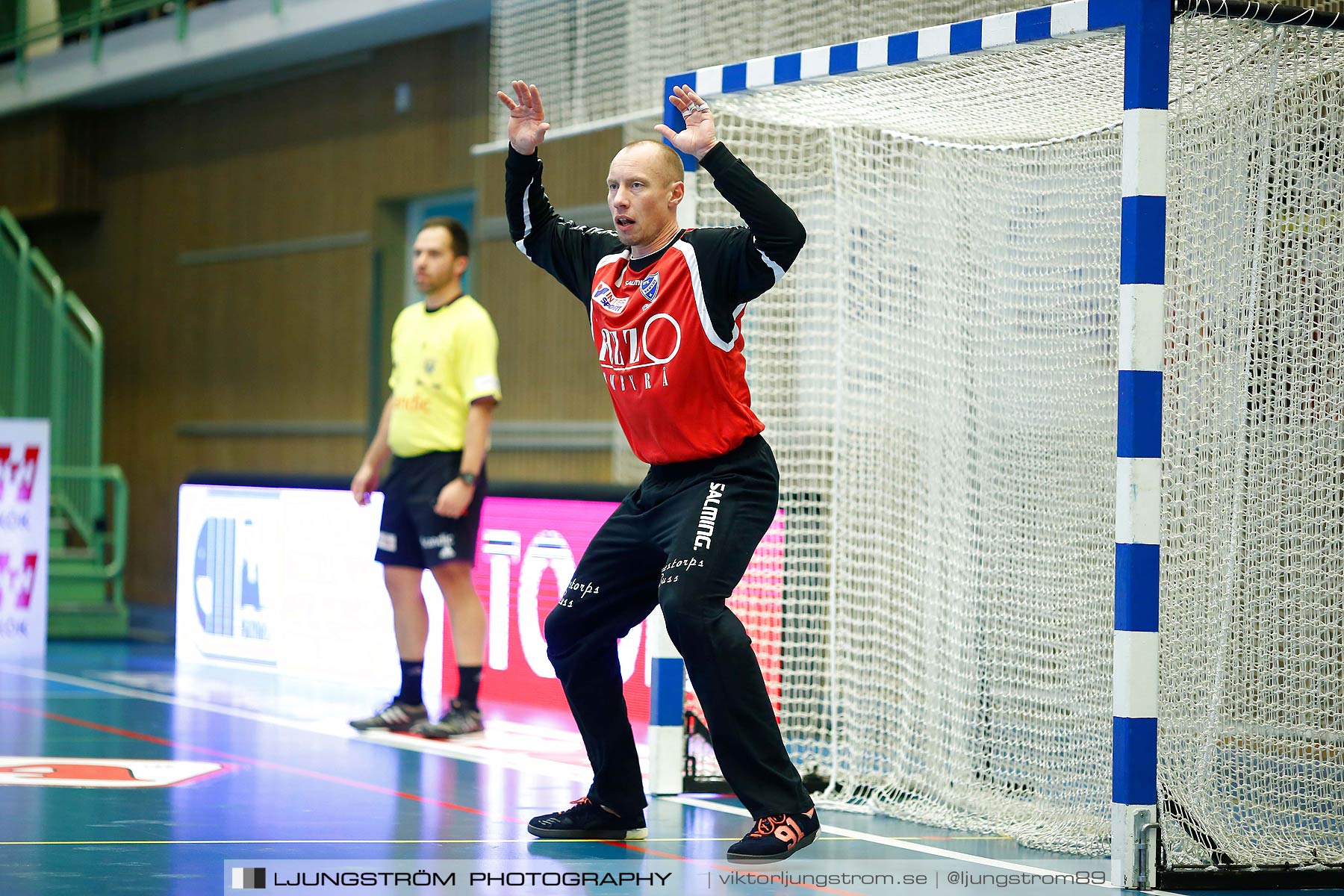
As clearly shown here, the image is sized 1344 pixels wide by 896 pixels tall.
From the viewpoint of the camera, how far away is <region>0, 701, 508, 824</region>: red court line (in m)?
5.43

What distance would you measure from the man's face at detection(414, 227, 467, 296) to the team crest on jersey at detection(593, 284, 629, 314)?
2.54 metres

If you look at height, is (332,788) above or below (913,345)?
below

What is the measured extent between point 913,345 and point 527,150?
1.79m

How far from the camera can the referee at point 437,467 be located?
698 centimetres

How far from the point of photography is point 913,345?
19.5 ft

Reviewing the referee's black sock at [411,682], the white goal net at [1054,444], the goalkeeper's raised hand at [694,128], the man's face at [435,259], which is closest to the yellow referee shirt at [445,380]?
the man's face at [435,259]

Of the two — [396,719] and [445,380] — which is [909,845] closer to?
[396,719]

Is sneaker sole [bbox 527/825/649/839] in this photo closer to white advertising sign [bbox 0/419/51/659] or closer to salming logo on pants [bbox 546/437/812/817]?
salming logo on pants [bbox 546/437/812/817]

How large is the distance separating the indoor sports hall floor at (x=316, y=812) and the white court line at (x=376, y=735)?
0.02 meters

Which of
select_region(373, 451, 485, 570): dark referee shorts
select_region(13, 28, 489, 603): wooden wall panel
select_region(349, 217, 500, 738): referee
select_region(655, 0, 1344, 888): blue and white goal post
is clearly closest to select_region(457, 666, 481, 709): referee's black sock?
select_region(349, 217, 500, 738): referee

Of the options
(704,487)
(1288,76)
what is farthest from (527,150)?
(1288,76)

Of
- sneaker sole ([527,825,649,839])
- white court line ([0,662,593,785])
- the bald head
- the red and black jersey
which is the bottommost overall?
white court line ([0,662,593,785])

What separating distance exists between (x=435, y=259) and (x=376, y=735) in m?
2.07

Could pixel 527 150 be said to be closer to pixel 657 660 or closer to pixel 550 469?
pixel 657 660
